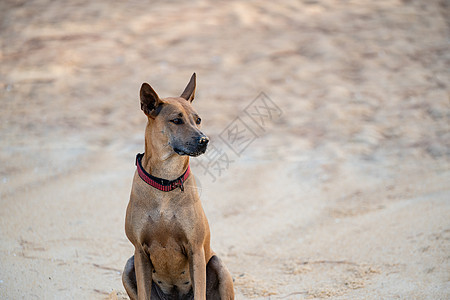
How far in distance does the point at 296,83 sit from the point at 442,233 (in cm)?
510

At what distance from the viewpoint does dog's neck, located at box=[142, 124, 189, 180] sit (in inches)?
142

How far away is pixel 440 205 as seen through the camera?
6.18m

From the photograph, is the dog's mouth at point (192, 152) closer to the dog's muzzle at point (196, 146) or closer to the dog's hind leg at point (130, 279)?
the dog's muzzle at point (196, 146)

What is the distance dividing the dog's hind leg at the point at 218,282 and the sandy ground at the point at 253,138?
36.5 inches

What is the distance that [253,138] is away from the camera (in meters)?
8.73

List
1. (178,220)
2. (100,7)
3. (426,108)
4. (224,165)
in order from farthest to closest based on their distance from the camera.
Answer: (100,7) → (426,108) → (224,165) → (178,220)

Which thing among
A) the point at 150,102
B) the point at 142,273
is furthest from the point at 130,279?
the point at 150,102

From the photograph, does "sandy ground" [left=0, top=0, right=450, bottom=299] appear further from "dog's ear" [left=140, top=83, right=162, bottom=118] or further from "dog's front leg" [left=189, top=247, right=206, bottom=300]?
"dog's ear" [left=140, top=83, right=162, bottom=118]

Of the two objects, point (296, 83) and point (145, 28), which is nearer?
point (296, 83)

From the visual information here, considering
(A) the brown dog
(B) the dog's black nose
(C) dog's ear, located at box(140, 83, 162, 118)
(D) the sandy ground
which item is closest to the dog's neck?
(A) the brown dog

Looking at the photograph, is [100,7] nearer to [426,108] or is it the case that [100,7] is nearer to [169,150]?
[426,108]

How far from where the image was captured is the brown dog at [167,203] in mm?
3576

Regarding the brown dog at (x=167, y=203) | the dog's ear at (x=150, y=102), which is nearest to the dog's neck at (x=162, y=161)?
the brown dog at (x=167, y=203)

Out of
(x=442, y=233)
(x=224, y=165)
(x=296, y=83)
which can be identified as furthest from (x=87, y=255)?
(x=296, y=83)
